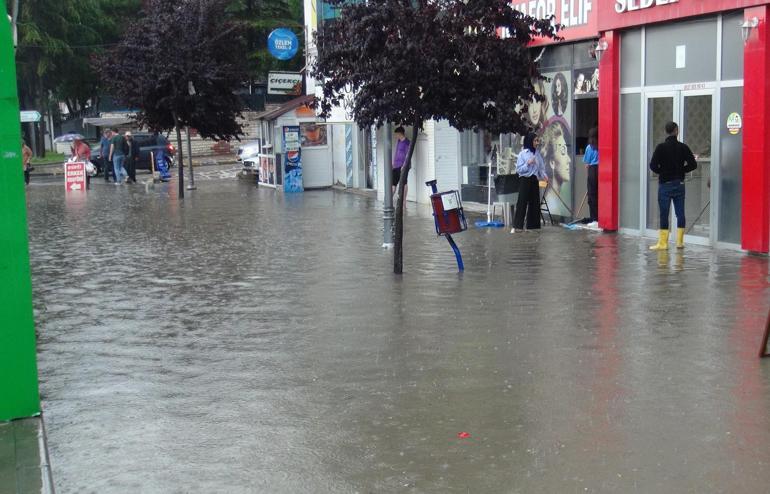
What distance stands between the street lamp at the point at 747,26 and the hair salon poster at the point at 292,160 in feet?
58.0

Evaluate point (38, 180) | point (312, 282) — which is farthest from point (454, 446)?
point (38, 180)


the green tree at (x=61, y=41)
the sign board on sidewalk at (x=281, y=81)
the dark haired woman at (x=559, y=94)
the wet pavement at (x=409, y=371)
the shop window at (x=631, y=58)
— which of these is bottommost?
the wet pavement at (x=409, y=371)

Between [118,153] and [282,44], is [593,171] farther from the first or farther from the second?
[118,153]

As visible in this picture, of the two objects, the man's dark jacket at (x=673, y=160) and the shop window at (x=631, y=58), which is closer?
the man's dark jacket at (x=673, y=160)

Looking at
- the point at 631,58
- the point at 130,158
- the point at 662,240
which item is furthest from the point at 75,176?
the point at 662,240

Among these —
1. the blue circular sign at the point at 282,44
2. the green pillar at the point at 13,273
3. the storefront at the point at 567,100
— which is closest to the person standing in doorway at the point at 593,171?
the storefront at the point at 567,100

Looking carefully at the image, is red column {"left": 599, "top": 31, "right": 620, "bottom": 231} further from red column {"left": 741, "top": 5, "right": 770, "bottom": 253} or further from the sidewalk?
the sidewalk

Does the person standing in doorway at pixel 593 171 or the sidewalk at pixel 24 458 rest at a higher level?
the person standing in doorway at pixel 593 171

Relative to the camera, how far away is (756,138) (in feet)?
44.4

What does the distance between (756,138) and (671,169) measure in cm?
113

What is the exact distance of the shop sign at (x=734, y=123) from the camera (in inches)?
549

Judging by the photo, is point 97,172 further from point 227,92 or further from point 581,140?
point 581,140

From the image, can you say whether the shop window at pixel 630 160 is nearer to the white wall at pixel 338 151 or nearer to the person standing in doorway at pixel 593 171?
the person standing in doorway at pixel 593 171

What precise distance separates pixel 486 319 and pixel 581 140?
29.8ft
